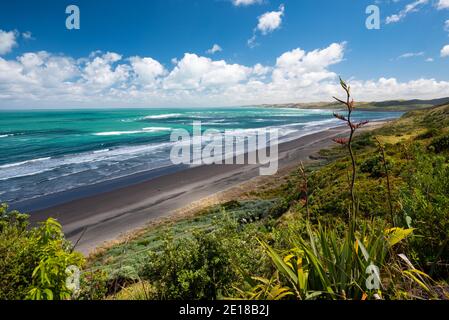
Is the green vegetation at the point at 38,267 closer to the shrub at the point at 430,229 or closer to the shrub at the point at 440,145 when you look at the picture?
the shrub at the point at 430,229

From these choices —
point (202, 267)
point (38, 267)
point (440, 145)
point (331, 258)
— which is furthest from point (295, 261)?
point (440, 145)

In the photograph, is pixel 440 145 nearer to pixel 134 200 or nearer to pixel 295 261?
pixel 295 261

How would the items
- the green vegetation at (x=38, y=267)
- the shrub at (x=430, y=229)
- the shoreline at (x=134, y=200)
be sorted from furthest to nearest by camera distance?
the shoreline at (x=134, y=200) < the shrub at (x=430, y=229) < the green vegetation at (x=38, y=267)

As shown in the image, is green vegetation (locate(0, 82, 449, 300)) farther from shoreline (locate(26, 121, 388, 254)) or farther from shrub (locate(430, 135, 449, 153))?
shoreline (locate(26, 121, 388, 254))

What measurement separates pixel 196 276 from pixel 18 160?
38.2 m

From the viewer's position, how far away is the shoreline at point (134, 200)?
1662 cm

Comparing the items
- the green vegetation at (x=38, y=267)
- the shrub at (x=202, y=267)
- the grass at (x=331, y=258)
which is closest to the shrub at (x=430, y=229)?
the grass at (x=331, y=258)

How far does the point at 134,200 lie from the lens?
21.0 m

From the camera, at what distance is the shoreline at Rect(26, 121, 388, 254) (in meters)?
16.6

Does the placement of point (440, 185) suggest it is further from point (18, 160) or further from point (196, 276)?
point (18, 160)

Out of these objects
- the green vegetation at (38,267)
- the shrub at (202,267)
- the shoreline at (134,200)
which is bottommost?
the shoreline at (134,200)

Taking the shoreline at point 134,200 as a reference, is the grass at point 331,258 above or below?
above

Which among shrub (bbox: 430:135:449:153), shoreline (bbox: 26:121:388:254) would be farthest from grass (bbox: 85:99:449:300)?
shoreline (bbox: 26:121:388:254)
